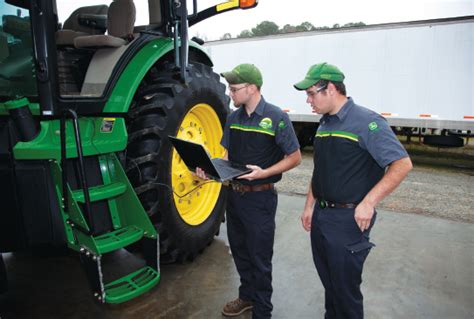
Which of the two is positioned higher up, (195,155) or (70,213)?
(195,155)

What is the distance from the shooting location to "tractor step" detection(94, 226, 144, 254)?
231cm

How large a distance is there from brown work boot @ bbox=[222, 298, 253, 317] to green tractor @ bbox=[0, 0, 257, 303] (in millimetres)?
603

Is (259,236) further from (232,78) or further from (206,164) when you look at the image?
(232,78)

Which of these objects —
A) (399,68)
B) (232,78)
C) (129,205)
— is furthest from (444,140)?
(129,205)

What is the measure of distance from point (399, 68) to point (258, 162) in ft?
22.4

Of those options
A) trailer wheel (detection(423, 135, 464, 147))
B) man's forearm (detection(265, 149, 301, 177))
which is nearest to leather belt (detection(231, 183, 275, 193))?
man's forearm (detection(265, 149, 301, 177))

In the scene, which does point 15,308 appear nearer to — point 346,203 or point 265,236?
point 265,236

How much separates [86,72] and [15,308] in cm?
183

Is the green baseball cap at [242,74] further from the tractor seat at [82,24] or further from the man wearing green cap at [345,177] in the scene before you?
the tractor seat at [82,24]

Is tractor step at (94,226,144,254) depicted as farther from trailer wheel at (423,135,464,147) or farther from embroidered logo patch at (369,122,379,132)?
trailer wheel at (423,135,464,147)

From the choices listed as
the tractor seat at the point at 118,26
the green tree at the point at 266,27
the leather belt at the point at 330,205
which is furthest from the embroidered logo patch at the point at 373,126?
the green tree at the point at 266,27

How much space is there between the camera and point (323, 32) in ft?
29.4

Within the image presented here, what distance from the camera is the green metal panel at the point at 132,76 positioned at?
2656mm

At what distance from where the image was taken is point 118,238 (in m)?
2.45
